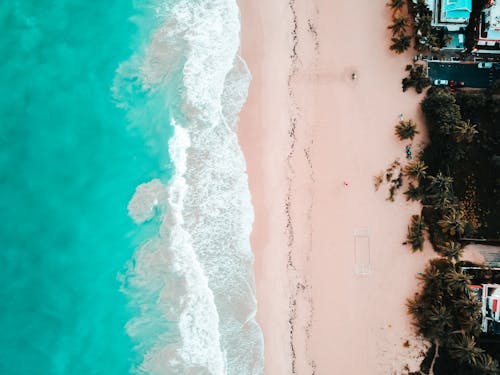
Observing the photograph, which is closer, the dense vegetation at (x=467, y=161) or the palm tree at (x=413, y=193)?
the dense vegetation at (x=467, y=161)

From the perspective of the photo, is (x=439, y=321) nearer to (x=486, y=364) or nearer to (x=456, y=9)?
(x=486, y=364)

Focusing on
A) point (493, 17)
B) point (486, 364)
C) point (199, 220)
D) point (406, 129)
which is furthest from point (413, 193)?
point (199, 220)

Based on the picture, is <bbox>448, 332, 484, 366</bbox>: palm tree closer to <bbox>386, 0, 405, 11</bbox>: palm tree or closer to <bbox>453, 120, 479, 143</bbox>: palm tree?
<bbox>453, 120, 479, 143</bbox>: palm tree

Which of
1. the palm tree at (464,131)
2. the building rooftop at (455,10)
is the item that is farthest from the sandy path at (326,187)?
the building rooftop at (455,10)

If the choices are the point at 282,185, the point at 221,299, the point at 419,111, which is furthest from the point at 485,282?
the point at 221,299

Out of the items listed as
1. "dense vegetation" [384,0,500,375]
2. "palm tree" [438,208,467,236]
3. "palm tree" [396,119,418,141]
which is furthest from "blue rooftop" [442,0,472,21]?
"palm tree" [438,208,467,236]

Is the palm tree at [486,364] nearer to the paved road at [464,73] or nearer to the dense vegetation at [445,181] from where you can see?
the dense vegetation at [445,181]
